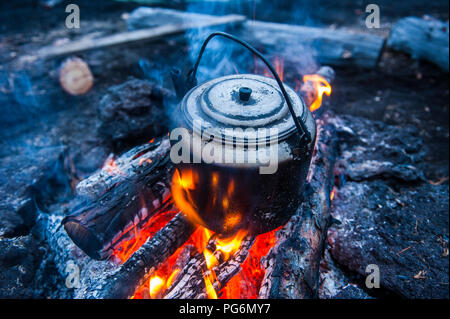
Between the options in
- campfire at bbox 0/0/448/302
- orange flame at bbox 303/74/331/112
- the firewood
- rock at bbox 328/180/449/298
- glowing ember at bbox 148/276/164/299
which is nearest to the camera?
campfire at bbox 0/0/448/302

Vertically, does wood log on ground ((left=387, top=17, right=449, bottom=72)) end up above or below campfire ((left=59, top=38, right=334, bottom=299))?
above

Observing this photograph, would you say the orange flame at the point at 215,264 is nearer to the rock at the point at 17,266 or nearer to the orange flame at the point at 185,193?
the orange flame at the point at 185,193

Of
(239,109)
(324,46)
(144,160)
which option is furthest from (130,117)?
(324,46)

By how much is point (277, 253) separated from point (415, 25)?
6.31 metres

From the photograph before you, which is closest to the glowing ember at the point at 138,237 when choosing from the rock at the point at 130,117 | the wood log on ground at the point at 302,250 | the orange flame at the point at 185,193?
the orange flame at the point at 185,193

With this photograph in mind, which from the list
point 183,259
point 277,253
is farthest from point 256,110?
point 183,259

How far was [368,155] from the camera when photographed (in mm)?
3326

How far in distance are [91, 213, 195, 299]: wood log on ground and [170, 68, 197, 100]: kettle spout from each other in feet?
3.30

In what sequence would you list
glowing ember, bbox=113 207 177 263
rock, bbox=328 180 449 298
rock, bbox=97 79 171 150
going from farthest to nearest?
rock, bbox=97 79 171 150 < rock, bbox=328 180 449 298 < glowing ember, bbox=113 207 177 263

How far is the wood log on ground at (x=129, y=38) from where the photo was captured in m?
4.11

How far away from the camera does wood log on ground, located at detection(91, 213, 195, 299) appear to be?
165cm

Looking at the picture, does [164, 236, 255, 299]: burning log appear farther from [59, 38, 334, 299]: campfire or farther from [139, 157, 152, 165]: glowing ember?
[139, 157, 152, 165]: glowing ember

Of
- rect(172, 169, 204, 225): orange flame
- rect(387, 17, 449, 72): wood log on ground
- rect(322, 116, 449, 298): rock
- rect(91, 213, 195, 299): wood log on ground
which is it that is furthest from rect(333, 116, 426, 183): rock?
rect(387, 17, 449, 72): wood log on ground

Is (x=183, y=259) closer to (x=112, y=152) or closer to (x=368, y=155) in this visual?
(x=112, y=152)
